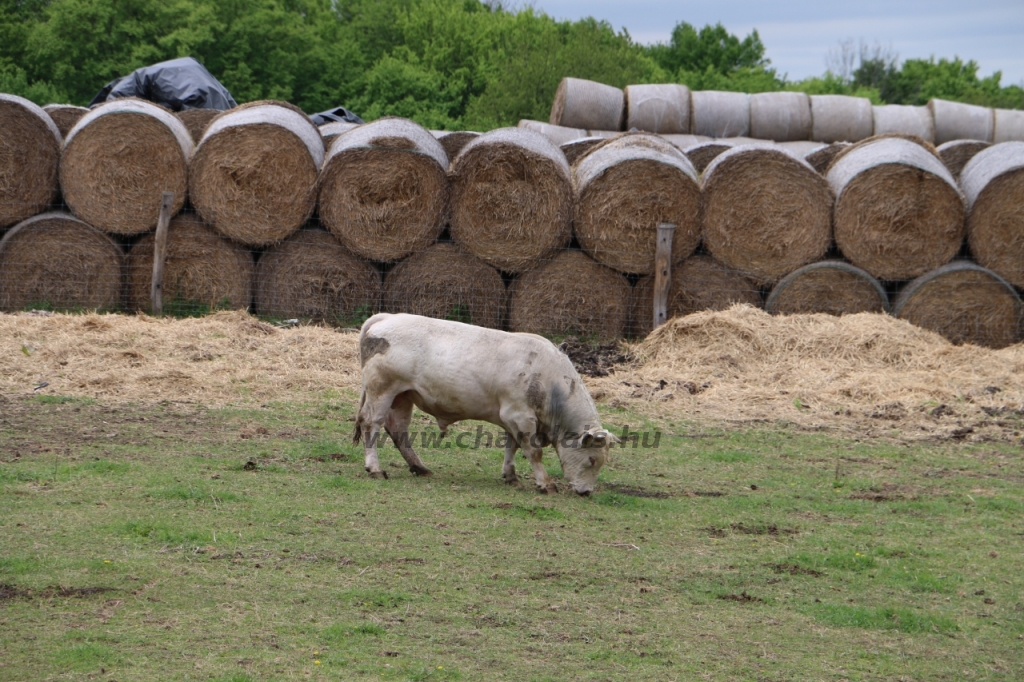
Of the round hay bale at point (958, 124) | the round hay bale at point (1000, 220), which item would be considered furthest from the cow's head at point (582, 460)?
the round hay bale at point (958, 124)

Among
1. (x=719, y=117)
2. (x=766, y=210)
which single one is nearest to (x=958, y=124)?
(x=719, y=117)

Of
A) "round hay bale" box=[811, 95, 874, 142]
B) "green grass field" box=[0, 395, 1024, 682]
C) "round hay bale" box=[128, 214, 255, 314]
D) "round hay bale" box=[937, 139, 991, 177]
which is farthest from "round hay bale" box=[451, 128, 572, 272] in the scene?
"round hay bale" box=[811, 95, 874, 142]

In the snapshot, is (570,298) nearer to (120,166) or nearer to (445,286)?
(445,286)

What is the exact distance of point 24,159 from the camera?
1454 centimetres

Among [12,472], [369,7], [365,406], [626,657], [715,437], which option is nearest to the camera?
[626,657]

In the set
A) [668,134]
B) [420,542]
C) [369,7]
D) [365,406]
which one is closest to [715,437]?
[365,406]

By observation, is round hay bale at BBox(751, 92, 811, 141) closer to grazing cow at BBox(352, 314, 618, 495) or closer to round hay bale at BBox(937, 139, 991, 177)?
round hay bale at BBox(937, 139, 991, 177)

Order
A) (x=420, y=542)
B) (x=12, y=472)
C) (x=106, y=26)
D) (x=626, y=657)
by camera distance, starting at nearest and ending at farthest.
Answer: (x=626, y=657)
(x=420, y=542)
(x=12, y=472)
(x=106, y=26)

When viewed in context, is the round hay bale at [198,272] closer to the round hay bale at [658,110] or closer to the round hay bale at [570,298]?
the round hay bale at [570,298]

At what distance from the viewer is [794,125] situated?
22.1 metres

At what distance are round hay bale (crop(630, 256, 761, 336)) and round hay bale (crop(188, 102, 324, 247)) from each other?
4.53 metres

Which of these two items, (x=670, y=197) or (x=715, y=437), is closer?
(x=715, y=437)

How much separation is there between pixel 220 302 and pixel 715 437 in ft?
23.8

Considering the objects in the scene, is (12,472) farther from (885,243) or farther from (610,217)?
(885,243)
